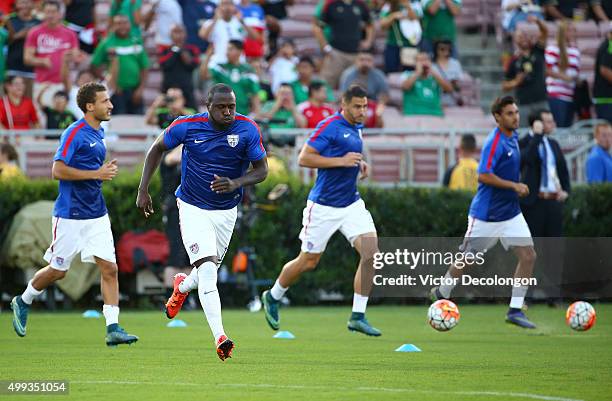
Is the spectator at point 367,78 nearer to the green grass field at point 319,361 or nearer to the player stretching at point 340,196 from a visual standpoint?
the green grass field at point 319,361

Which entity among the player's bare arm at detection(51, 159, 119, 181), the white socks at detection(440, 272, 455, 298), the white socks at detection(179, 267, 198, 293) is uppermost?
the player's bare arm at detection(51, 159, 119, 181)

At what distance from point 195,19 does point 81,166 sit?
11213 millimetres

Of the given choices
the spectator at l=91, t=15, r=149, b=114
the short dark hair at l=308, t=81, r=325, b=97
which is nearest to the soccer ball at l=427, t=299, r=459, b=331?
the short dark hair at l=308, t=81, r=325, b=97

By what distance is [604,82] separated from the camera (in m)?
22.8

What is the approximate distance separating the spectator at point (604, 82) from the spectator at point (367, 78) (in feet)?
12.5

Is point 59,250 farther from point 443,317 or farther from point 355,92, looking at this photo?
point 443,317

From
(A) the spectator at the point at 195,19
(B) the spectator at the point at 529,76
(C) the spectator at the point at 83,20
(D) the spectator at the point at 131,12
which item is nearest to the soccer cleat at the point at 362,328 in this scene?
(B) the spectator at the point at 529,76

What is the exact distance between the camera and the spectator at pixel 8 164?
61.3 feet

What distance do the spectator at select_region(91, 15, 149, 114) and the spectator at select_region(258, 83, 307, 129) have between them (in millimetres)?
2546

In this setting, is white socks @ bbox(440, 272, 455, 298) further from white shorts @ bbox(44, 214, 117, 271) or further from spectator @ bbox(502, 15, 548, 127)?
spectator @ bbox(502, 15, 548, 127)

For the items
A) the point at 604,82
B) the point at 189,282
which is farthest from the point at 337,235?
the point at 189,282

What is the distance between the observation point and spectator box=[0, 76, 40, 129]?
2039 cm

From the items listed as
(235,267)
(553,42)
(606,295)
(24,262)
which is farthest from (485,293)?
(553,42)

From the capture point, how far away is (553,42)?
24.8 meters
